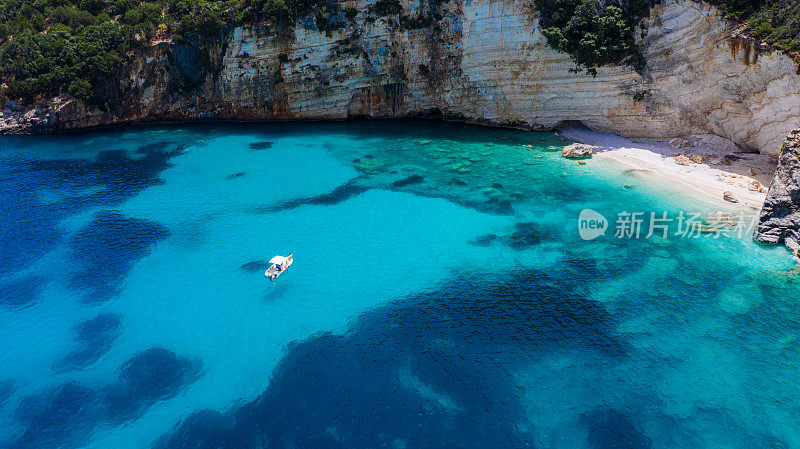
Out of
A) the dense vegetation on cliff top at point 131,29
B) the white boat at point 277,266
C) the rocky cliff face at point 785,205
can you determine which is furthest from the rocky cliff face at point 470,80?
the white boat at point 277,266

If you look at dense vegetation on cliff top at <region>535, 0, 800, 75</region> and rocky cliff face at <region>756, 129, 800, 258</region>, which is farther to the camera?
dense vegetation on cliff top at <region>535, 0, 800, 75</region>

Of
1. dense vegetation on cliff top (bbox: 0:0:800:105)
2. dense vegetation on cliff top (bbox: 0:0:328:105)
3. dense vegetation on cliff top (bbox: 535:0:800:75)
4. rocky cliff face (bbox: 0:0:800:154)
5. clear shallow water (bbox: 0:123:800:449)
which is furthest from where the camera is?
dense vegetation on cliff top (bbox: 0:0:328:105)

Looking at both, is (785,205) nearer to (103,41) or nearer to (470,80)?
(470,80)

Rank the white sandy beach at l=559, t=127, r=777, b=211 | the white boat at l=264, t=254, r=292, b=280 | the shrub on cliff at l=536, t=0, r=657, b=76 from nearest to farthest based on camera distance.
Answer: the white boat at l=264, t=254, r=292, b=280
the white sandy beach at l=559, t=127, r=777, b=211
the shrub on cliff at l=536, t=0, r=657, b=76

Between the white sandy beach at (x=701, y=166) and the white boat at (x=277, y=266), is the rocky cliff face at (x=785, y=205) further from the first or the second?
the white boat at (x=277, y=266)

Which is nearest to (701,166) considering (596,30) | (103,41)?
(596,30)

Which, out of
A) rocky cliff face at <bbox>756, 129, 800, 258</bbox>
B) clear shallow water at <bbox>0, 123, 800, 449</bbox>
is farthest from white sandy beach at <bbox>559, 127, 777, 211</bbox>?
rocky cliff face at <bbox>756, 129, 800, 258</bbox>

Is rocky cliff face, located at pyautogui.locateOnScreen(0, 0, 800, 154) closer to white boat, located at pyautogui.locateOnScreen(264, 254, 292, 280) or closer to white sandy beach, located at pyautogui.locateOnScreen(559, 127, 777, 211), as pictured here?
white sandy beach, located at pyautogui.locateOnScreen(559, 127, 777, 211)
